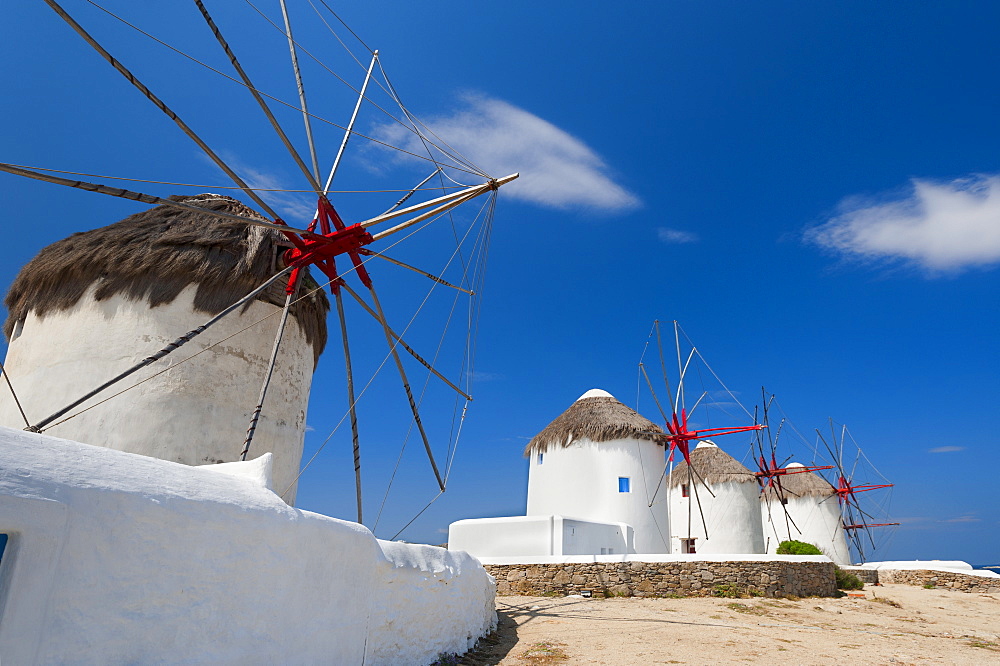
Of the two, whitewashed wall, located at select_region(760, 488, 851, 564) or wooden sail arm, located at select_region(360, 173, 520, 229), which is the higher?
wooden sail arm, located at select_region(360, 173, 520, 229)

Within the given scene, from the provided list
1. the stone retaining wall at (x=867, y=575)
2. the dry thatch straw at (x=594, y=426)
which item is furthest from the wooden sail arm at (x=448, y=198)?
the stone retaining wall at (x=867, y=575)

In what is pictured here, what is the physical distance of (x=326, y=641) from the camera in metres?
4.47

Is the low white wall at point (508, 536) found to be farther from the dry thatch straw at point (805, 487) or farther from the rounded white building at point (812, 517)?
the dry thatch straw at point (805, 487)

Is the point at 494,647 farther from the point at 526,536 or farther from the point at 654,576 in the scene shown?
the point at 526,536

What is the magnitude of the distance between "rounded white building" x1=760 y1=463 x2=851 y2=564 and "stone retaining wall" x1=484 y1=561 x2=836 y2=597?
51.9ft

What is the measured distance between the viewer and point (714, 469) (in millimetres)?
26734

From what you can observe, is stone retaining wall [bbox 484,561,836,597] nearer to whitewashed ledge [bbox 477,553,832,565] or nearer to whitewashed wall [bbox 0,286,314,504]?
whitewashed ledge [bbox 477,553,832,565]

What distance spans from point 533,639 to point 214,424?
501 cm

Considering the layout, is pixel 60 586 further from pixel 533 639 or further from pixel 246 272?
pixel 533 639

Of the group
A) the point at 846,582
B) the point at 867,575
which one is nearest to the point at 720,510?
the point at 867,575

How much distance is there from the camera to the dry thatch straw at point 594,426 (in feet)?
66.0

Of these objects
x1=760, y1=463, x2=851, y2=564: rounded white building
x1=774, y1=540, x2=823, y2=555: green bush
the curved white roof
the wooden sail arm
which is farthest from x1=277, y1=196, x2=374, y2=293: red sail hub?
x1=760, y1=463, x2=851, y2=564: rounded white building

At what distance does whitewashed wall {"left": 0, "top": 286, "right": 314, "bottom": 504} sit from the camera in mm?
7059

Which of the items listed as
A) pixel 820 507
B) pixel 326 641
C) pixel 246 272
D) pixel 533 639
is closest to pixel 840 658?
pixel 533 639
